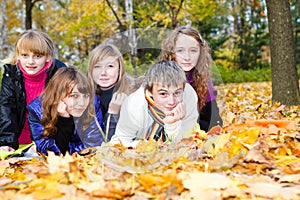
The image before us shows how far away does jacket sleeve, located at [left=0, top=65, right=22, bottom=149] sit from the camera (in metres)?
3.51

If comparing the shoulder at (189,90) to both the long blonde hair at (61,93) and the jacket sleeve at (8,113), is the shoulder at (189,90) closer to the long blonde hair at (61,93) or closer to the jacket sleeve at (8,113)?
the long blonde hair at (61,93)

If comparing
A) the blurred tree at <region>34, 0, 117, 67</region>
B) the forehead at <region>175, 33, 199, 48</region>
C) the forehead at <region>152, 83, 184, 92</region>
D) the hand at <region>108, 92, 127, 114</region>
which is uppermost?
the blurred tree at <region>34, 0, 117, 67</region>

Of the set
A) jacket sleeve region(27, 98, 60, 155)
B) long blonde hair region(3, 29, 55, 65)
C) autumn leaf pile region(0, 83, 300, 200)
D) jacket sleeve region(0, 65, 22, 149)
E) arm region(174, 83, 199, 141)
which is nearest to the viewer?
autumn leaf pile region(0, 83, 300, 200)

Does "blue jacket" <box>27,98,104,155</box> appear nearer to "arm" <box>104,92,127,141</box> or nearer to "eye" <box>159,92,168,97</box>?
"arm" <box>104,92,127,141</box>

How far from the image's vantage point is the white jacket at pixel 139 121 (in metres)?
2.69

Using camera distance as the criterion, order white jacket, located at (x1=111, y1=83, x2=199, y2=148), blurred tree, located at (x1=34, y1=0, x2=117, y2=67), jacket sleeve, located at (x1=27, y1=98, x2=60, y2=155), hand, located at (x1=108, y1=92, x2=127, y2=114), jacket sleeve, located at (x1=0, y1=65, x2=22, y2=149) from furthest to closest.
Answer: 1. blurred tree, located at (x1=34, y1=0, x2=117, y2=67)
2. jacket sleeve, located at (x1=0, y1=65, x2=22, y2=149)
3. jacket sleeve, located at (x1=27, y1=98, x2=60, y2=155)
4. hand, located at (x1=108, y1=92, x2=127, y2=114)
5. white jacket, located at (x1=111, y1=83, x2=199, y2=148)

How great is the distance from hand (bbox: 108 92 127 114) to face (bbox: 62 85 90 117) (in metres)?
0.18

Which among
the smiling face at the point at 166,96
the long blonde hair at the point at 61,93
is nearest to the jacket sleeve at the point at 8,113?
the long blonde hair at the point at 61,93

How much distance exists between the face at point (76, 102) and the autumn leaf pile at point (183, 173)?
0.58m

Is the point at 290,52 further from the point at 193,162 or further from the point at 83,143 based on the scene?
the point at 193,162

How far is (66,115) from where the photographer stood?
126 inches

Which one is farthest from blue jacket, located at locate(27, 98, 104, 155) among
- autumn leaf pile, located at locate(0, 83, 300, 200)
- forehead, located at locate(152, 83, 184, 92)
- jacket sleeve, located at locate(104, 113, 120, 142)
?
forehead, located at locate(152, 83, 184, 92)

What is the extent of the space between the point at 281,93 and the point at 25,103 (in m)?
3.24

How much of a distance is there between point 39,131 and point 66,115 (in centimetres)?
28
